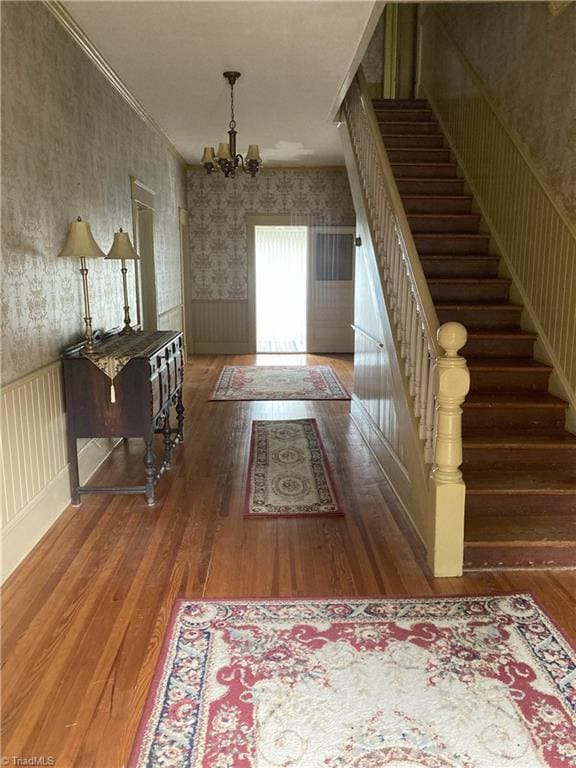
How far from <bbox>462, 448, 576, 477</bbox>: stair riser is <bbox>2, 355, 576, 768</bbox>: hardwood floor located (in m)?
0.61

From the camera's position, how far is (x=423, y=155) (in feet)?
18.3

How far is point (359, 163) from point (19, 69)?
118 inches

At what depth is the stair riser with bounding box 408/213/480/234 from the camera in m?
4.84

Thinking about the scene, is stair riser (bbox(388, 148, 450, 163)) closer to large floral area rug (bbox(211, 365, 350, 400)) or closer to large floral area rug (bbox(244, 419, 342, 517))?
large floral area rug (bbox(211, 365, 350, 400))

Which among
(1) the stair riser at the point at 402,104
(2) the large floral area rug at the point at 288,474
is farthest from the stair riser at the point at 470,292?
A: (1) the stair riser at the point at 402,104

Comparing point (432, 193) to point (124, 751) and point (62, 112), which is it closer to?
point (62, 112)

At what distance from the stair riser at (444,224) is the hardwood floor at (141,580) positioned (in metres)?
2.07

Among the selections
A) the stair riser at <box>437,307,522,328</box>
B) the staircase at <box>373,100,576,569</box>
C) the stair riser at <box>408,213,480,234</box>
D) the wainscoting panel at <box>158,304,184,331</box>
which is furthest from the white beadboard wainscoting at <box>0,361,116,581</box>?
the wainscoting panel at <box>158,304,184,331</box>

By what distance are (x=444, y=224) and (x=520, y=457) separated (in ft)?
7.65

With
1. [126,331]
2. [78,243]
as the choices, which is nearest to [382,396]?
[126,331]

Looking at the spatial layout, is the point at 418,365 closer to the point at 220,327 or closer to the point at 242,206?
the point at 220,327

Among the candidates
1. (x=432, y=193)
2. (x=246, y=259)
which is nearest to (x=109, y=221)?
(x=432, y=193)

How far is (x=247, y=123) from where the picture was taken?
6426 millimetres

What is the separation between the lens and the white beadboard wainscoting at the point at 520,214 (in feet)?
11.8
